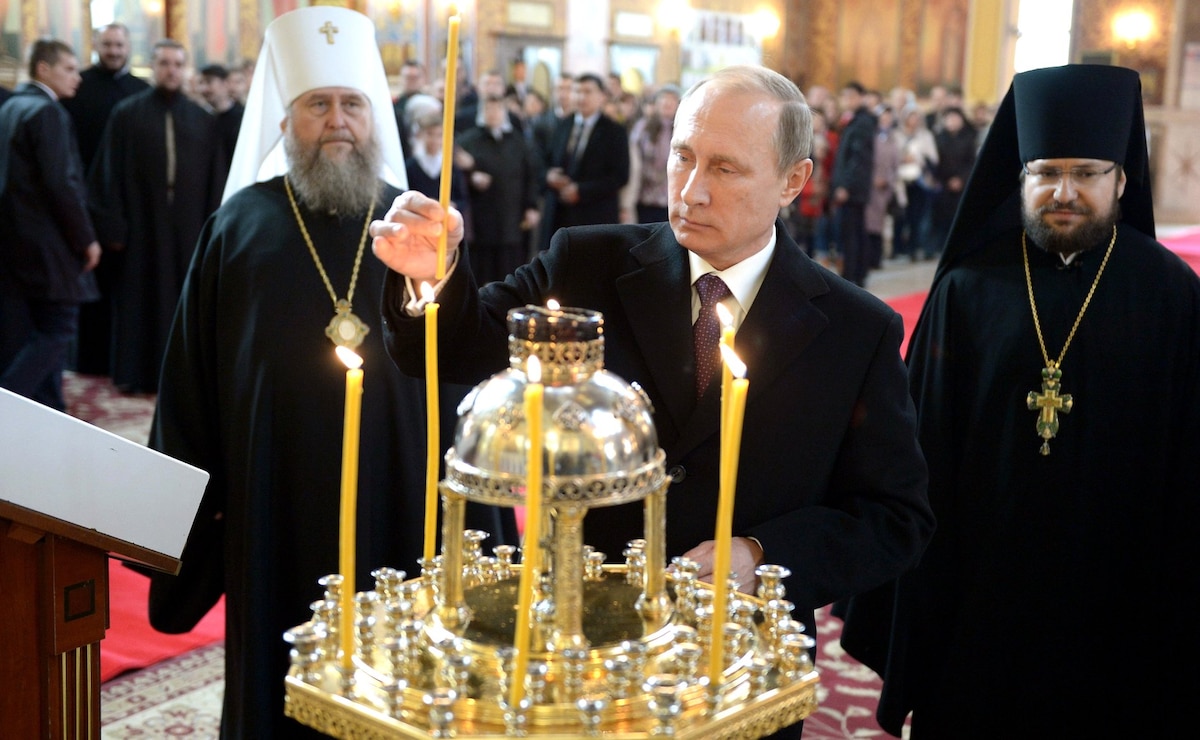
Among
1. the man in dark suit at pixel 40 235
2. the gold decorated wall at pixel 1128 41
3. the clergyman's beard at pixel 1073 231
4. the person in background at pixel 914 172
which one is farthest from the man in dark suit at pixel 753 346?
the gold decorated wall at pixel 1128 41

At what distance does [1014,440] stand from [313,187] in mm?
2013

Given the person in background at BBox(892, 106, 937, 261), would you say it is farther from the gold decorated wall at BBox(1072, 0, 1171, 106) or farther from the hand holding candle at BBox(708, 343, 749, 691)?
the hand holding candle at BBox(708, 343, 749, 691)

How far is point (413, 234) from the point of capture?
1.58 metres

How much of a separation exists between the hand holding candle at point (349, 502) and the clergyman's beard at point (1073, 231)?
2.59 meters

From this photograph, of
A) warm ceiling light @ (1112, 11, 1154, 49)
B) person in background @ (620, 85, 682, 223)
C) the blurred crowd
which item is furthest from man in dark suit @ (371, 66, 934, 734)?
warm ceiling light @ (1112, 11, 1154, 49)

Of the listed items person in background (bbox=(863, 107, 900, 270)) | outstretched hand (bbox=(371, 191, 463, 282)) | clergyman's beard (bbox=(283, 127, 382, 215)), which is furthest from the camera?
person in background (bbox=(863, 107, 900, 270))

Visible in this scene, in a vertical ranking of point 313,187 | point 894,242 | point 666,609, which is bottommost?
point 894,242

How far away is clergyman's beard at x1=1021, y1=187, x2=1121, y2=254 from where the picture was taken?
3342mm

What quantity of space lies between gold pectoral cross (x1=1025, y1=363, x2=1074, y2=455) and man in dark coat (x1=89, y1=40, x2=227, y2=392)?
19.0 ft

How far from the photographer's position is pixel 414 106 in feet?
30.1

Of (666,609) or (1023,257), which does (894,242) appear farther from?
(666,609)

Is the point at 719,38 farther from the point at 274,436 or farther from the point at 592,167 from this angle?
the point at 274,436

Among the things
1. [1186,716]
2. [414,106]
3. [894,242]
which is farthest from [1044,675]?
[894,242]

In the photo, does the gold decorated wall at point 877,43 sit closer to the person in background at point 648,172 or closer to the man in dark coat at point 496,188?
the person in background at point 648,172
